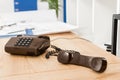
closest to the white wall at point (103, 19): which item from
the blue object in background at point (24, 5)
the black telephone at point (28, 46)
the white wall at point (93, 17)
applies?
the white wall at point (93, 17)

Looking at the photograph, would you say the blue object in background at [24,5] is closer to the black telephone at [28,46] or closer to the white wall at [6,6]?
the white wall at [6,6]

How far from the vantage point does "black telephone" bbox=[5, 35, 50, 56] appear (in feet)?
2.62

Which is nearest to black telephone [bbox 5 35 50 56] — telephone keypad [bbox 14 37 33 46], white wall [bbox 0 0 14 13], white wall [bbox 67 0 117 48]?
telephone keypad [bbox 14 37 33 46]

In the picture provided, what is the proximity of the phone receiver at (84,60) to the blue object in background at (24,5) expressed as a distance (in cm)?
101

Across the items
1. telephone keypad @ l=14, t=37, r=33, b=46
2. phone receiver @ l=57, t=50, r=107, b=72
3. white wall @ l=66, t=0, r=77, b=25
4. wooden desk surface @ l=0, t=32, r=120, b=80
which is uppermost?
white wall @ l=66, t=0, r=77, b=25

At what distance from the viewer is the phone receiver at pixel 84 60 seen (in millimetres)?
632

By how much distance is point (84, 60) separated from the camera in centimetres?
69

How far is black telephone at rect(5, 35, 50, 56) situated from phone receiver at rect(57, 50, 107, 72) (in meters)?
0.11

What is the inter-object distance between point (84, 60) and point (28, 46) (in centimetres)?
23

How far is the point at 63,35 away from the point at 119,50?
0.31m

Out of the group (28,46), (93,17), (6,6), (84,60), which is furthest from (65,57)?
(6,6)

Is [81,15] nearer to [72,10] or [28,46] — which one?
[72,10]

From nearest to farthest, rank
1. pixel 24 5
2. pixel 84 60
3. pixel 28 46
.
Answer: pixel 84 60 → pixel 28 46 → pixel 24 5

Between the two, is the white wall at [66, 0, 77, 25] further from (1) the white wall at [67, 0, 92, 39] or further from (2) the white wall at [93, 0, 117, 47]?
(2) the white wall at [93, 0, 117, 47]
